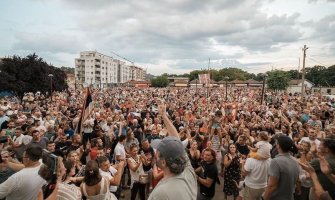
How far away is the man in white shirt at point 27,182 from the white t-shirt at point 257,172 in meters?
3.54

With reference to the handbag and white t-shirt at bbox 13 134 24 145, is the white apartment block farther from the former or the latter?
the handbag

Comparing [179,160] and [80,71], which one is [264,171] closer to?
[179,160]

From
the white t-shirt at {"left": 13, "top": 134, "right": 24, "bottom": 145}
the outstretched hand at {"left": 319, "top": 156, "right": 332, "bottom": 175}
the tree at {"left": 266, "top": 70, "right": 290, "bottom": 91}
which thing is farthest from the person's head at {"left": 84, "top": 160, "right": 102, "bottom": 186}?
the tree at {"left": 266, "top": 70, "right": 290, "bottom": 91}

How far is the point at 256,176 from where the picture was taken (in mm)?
5043

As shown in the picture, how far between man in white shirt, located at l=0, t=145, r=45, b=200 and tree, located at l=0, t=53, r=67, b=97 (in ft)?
115

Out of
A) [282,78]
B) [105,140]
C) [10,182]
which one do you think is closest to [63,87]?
[105,140]

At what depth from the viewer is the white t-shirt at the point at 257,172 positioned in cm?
502

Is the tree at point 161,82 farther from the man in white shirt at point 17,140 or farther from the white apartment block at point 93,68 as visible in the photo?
the man in white shirt at point 17,140

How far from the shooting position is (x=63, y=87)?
43719 mm

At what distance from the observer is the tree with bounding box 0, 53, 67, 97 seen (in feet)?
113

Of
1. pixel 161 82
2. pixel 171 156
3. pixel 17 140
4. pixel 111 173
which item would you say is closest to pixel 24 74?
pixel 17 140

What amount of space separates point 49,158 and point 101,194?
1.70 meters

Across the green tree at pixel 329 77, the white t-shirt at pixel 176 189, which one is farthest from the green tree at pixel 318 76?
the white t-shirt at pixel 176 189

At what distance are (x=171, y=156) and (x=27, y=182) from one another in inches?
88.0
